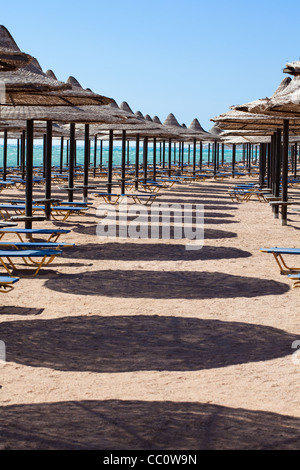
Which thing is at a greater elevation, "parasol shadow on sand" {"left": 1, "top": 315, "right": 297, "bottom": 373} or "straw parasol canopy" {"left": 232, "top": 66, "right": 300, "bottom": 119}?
"straw parasol canopy" {"left": 232, "top": 66, "right": 300, "bottom": 119}

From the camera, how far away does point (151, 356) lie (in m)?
4.42

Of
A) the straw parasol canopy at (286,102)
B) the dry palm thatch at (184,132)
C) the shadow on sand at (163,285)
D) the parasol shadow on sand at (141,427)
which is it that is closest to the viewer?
the parasol shadow on sand at (141,427)

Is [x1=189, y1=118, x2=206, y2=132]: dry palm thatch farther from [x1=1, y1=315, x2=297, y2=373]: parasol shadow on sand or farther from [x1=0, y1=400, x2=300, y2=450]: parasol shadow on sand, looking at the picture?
[x1=0, y1=400, x2=300, y2=450]: parasol shadow on sand

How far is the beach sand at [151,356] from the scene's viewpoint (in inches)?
125

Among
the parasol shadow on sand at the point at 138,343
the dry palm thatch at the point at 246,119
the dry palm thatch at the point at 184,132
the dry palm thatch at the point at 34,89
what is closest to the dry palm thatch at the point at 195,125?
the dry palm thatch at the point at 184,132

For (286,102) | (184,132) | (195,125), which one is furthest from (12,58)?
(195,125)

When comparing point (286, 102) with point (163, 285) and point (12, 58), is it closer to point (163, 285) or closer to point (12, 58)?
point (163, 285)

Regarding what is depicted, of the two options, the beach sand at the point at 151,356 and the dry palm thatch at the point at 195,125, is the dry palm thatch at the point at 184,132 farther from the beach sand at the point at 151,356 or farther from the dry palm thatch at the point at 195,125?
the beach sand at the point at 151,356

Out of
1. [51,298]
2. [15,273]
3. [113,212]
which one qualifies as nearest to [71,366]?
[51,298]

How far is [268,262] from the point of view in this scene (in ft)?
26.6

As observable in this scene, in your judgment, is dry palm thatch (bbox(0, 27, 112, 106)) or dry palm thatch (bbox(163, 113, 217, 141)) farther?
dry palm thatch (bbox(163, 113, 217, 141))

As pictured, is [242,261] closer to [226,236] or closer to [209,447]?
[226,236]

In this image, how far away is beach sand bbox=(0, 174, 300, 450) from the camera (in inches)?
125

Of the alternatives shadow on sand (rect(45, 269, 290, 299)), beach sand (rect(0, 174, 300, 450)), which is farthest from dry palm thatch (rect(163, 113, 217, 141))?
beach sand (rect(0, 174, 300, 450))
